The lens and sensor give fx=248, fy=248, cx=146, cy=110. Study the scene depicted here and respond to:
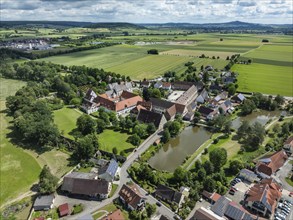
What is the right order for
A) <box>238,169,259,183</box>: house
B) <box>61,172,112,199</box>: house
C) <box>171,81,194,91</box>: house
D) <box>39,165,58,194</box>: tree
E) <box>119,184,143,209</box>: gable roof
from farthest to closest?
<box>171,81,194,91</box>: house < <box>238,169,259,183</box>: house < <box>61,172,112,199</box>: house < <box>39,165,58,194</box>: tree < <box>119,184,143,209</box>: gable roof

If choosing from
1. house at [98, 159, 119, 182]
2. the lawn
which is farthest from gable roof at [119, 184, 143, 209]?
the lawn

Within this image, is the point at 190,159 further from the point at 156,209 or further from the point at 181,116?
the point at 181,116

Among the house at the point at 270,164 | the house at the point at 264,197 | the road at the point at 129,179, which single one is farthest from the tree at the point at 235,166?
the road at the point at 129,179

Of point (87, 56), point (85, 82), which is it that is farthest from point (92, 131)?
point (87, 56)

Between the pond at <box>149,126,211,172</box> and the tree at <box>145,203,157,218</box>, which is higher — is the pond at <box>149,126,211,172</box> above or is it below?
below

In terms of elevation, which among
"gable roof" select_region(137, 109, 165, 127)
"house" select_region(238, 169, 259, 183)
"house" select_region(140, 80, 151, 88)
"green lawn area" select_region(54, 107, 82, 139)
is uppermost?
"gable roof" select_region(137, 109, 165, 127)

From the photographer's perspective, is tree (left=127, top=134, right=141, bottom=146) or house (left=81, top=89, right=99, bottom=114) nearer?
tree (left=127, top=134, right=141, bottom=146)

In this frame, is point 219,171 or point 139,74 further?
point 139,74

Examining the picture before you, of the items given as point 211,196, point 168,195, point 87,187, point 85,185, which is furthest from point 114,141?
point 211,196

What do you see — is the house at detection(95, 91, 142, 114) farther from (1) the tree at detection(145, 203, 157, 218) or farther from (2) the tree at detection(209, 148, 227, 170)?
(1) the tree at detection(145, 203, 157, 218)
